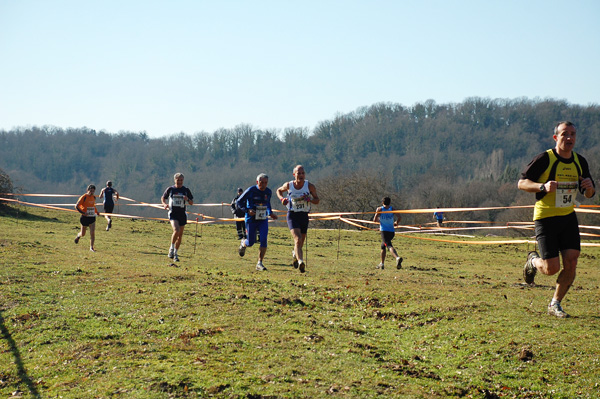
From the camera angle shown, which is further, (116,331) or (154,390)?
(116,331)

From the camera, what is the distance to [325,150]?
504 ft

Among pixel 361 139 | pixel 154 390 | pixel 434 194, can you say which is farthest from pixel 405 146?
pixel 154 390

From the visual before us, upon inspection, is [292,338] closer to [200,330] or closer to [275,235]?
[200,330]

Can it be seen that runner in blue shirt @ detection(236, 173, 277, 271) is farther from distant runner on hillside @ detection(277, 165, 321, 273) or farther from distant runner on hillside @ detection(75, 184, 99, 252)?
distant runner on hillside @ detection(75, 184, 99, 252)

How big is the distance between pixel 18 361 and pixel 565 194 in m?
6.23

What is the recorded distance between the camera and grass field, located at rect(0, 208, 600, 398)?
530 cm

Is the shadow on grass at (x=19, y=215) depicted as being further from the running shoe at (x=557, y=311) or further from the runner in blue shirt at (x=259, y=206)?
the running shoe at (x=557, y=311)

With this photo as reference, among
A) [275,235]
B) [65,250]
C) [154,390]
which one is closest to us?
[154,390]

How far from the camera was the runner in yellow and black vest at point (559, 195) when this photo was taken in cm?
688

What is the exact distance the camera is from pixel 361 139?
15212 cm

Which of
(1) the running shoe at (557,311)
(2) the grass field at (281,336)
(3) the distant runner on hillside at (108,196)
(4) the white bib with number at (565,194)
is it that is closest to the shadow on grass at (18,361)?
(2) the grass field at (281,336)

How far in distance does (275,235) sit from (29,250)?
15.2m

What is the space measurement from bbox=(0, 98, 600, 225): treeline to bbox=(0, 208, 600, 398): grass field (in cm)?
10728

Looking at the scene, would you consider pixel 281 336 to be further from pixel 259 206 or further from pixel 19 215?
pixel 19 215
